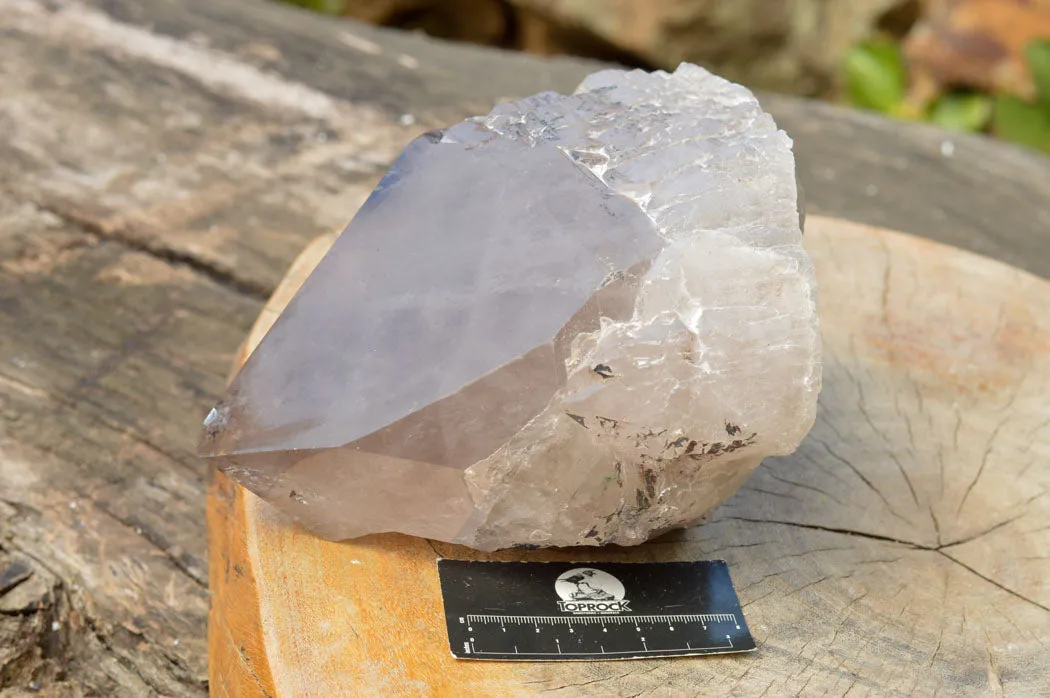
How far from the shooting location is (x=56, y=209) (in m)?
2.14

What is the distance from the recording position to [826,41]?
14.8 feet

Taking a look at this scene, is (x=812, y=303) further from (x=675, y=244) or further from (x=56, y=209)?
(x=56, y=209)

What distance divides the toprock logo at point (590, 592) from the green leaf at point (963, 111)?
3081 mm

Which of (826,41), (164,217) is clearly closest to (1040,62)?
(826,41)

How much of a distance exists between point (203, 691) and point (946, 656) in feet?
3.18

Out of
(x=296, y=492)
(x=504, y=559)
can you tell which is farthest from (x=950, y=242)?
(x=296, y=492)

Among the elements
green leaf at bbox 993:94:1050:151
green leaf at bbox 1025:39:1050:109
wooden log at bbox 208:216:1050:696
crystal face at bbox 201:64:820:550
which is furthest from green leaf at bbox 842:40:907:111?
crystal face at bbox 201:64:820:550

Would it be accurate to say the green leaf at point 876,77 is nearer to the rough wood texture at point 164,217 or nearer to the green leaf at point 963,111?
the green leaf at point 963,111

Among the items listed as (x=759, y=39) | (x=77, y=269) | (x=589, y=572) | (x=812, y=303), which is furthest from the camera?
(x=759, y=39)

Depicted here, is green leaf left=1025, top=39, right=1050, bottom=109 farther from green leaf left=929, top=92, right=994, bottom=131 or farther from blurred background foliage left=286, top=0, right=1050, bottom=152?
green leaf left=929, top=92, right=994, bottom=131

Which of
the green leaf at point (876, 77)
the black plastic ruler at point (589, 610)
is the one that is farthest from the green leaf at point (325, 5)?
the black plastic ruler at point (589, 610)

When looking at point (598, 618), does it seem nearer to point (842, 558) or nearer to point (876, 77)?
point (842, 558)

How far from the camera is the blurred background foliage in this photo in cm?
382

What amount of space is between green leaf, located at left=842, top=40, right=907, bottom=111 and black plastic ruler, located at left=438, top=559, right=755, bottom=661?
3105 mm
